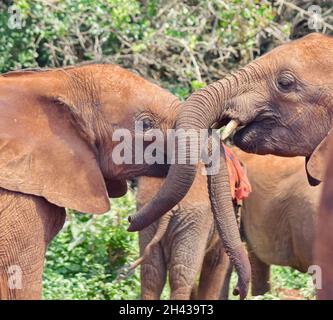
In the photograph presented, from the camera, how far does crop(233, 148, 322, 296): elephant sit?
806 centimetres

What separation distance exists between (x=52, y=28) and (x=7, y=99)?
4.22 meters

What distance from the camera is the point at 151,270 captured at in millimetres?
7016

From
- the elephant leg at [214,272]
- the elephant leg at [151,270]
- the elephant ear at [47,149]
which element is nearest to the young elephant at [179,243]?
the elephant leg at [151,270]

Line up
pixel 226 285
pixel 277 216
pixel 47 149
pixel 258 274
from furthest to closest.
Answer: pixel 258 274, pixel 277 216, pixel 226 285, pixel 47 149

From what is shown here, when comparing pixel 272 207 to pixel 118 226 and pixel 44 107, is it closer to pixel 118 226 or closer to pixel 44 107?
pixel 118 226

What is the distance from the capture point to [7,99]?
5328 millimetres

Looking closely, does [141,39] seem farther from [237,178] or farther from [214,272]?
[237,178]

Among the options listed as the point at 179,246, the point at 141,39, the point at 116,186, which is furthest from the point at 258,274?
the point at 116,186

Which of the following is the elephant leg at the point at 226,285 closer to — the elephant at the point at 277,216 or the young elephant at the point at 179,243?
the elephant at the point at 277,216

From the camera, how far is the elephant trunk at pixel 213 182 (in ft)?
17.4

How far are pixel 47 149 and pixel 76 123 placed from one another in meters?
0.18

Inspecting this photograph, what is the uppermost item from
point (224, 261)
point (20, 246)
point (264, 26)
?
point (264, 26)

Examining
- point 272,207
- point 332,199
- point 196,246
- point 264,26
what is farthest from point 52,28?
point 332,199

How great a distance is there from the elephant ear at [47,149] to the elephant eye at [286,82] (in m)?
0.89
